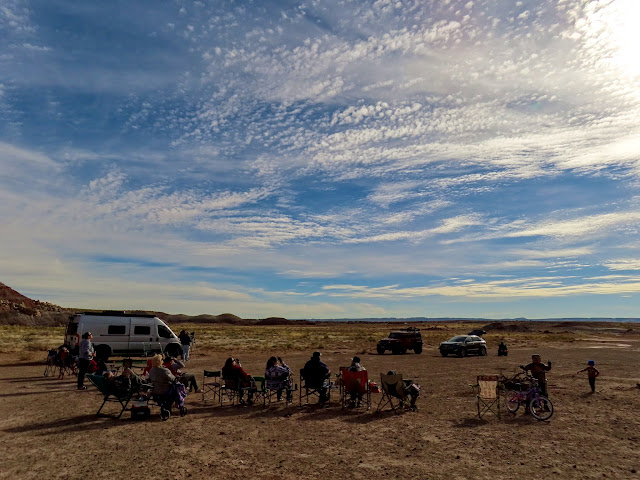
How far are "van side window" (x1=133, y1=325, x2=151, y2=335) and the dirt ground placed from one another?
31.5 ft

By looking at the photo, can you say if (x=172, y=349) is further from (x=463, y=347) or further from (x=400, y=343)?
(x=463, y=347)

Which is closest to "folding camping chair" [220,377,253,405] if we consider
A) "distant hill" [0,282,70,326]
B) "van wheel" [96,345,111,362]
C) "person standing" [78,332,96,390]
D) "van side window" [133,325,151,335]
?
"person standing" [78,332,96,390]

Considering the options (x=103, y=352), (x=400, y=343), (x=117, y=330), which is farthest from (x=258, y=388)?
(x=400, y=343)

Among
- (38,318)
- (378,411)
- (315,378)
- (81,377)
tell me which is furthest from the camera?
(38,318)

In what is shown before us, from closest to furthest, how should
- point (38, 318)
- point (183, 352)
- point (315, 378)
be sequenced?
point (315, 378), point (183, 352), point (38, 318)

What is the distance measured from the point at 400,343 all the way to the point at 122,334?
17937mm

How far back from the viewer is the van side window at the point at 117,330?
22.3 meters

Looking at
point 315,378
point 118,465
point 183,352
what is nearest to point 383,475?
point 118,465

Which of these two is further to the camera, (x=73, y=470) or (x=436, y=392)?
(x=436, y=392)

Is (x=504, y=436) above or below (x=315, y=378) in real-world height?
below

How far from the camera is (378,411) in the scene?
11195 mm

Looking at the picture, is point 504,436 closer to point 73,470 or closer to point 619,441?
point 619,441

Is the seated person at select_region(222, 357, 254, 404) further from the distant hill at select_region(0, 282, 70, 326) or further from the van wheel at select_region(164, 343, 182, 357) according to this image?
the distant hill at select_region(0, 282, 70, 326)

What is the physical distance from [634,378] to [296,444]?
15.7 meters
